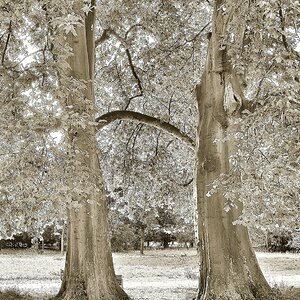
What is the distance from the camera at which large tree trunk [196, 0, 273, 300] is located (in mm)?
9617

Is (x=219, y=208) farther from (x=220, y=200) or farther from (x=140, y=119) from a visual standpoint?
(x=140, y=119)

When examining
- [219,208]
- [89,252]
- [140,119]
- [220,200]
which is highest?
[140,119]

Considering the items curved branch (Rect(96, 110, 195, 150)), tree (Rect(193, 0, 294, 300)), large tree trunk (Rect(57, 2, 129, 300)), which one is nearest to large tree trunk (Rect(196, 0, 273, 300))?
tree (Rect(193, 0, 294, 300))

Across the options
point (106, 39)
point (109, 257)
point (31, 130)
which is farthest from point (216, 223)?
point (106, 39)

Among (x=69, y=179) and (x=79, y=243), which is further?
(x=79, y=243)

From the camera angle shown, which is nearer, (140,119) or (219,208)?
(219,208)

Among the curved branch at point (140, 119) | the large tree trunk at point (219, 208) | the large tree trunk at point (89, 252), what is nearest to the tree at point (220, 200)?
the large tree trunk at point (219, 208)

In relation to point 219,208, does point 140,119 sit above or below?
above

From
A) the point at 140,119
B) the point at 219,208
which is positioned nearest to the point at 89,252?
the point at 219,208

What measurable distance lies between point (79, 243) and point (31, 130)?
354 centimetres

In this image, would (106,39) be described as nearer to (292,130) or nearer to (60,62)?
(60,62)

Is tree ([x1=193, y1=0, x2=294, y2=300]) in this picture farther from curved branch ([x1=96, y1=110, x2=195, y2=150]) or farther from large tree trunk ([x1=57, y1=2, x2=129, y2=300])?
curved branch ([x1=96, y1=110, x2=195, y2=150])

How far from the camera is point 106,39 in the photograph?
48.8 ft

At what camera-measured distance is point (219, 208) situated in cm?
994
